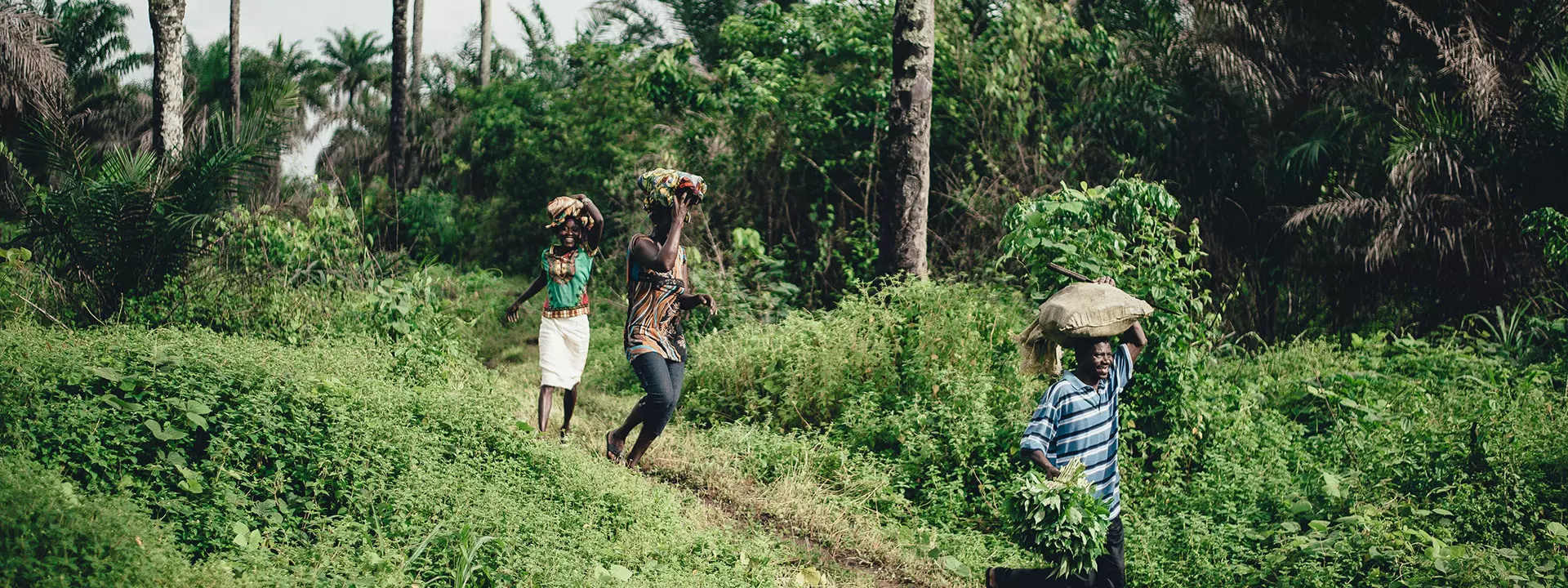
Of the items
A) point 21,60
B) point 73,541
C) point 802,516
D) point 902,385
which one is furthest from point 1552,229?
point 21,60

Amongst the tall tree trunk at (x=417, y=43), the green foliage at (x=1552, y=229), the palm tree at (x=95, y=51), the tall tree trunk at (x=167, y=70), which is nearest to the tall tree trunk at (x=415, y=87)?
the tall tree trunk at (x=417, y=43)

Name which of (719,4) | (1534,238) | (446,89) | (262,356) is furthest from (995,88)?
(446,89)

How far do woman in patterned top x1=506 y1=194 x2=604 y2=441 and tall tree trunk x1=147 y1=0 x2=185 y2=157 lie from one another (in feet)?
18.4

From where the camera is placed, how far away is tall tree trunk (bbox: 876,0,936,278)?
9.38 meters

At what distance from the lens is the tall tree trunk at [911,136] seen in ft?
30.8

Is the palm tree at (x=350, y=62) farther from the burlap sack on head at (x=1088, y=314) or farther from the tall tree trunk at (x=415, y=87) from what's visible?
the burlap sack on head at (x=1088, y=314)

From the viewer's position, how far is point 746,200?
12.4 metres

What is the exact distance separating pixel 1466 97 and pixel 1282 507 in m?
5.64

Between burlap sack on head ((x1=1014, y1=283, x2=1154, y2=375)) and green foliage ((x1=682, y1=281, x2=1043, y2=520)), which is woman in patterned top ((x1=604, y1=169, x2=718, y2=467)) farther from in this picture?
burlap sack on head ((x1=1014, y1=283, x2=1154, y2=375))

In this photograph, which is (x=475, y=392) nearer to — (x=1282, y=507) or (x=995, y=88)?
(x=1282, y=507)

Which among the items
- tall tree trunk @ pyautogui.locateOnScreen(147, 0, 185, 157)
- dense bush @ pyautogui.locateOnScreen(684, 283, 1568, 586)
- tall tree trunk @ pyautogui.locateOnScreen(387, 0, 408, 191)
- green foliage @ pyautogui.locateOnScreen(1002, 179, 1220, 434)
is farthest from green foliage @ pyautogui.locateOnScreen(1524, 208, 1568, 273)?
tall tree trunk @ pyautogui.locateOnScreen(387, 0, 408, 191)

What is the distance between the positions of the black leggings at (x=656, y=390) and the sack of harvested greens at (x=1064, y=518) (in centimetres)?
232

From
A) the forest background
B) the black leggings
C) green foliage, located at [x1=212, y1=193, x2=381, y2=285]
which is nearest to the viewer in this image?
the forest background

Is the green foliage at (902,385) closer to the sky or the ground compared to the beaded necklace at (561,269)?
closer to the ground
